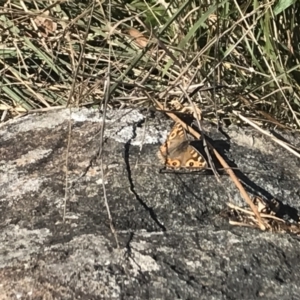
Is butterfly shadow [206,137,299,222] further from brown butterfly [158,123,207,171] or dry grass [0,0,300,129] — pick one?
dry grass [0,0,300,129]

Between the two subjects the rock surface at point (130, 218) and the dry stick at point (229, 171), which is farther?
the dry stick at point (229, 171)

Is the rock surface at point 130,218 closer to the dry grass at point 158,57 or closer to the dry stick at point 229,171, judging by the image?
the dry stick at point 229,171

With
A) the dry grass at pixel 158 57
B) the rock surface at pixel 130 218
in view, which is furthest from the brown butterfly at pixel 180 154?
the dry grass at pixel 158 57

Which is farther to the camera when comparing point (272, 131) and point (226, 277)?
point (272, 131)

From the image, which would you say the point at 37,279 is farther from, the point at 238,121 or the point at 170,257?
the point at 238,121

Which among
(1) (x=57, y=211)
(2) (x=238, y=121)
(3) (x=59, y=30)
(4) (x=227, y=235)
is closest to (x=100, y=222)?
(1) (x=57, y=211)

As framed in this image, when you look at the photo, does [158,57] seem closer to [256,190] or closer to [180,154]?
[180,154]
